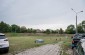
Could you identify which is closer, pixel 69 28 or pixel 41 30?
pixel 69 28

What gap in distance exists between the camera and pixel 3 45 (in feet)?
53.1

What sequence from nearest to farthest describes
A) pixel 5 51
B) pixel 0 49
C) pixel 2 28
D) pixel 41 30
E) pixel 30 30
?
pixel 0 49 < pixel 5 51 < pixel 2 28 < pixel 30 30 < pixel 41 30

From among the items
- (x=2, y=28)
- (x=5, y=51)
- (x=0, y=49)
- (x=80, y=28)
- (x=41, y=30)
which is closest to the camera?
(x=0, y=49)

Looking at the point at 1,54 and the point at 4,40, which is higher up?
the point at 4,40

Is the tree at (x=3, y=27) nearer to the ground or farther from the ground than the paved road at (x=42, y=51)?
farther from the ground

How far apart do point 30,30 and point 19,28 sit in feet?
26.9

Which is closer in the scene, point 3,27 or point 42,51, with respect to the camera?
point 42,51

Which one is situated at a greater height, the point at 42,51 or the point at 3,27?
the point at 3,27

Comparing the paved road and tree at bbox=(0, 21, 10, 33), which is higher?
tree at bbox=(0, 21, 10, 33)

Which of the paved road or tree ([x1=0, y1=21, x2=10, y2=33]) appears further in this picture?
tree ([x1=0, y1=21, x2=10, y2=33])

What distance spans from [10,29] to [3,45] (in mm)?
119419

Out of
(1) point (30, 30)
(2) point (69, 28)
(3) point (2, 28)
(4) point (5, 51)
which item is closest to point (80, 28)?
(2) point (69, 28)

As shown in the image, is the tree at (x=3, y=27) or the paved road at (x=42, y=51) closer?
the paved road at (x=42, y=51)

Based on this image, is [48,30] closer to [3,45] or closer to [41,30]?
[41,30]
